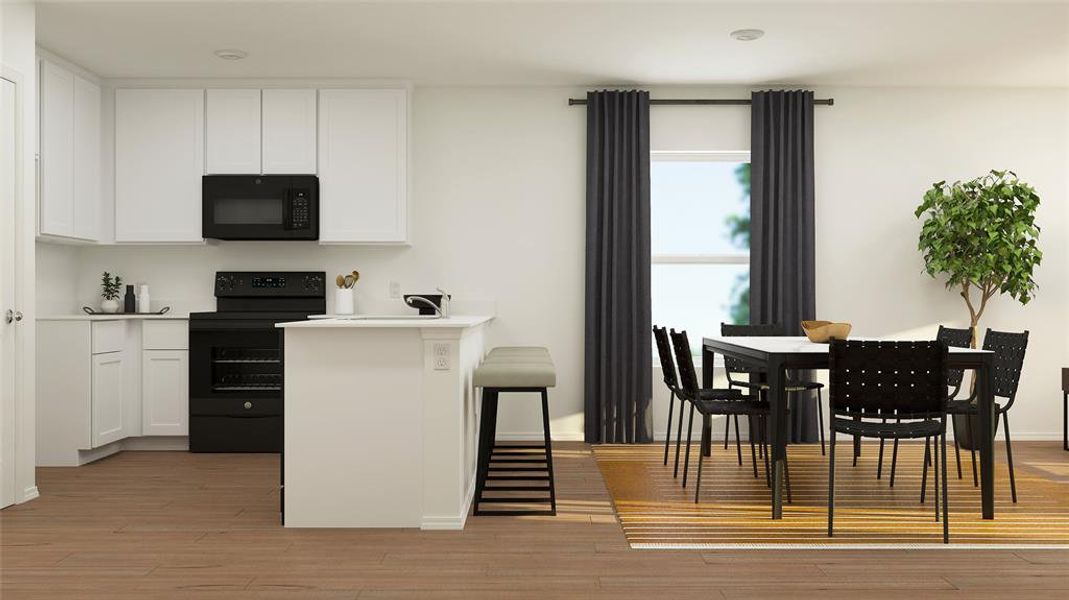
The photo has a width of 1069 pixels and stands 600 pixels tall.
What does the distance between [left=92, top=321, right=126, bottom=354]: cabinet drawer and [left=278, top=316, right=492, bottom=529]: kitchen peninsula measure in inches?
94.5

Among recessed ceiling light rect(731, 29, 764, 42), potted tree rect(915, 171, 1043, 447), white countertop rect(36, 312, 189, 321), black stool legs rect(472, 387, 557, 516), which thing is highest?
recessed ceiling light rect(731, 29, 764, 42)

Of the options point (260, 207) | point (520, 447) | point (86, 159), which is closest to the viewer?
point (520, 447)

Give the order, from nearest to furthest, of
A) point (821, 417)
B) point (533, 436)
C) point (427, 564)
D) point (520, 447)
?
1. point (427, 564)
2. point (520, 447)
3. point (821, 417)
4. point (533, 436)

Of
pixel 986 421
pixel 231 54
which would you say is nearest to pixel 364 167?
pixel 231 54

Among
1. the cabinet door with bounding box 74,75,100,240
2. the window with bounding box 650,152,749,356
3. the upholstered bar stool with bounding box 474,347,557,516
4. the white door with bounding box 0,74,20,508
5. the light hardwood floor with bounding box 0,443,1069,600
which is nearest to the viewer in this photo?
the light hardwood floor with bounding box 0,443,1069,600

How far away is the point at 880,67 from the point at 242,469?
4894 mm

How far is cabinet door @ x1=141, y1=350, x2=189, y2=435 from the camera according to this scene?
604 cm

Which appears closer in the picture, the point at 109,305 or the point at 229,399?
the point at 229,399

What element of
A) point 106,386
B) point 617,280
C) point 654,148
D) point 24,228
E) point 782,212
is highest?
point 654,148

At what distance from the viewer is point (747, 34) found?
5.16m

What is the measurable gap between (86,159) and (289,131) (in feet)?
4.43

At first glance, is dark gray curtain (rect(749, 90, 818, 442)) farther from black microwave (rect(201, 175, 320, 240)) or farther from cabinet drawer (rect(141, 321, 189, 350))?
cabinet drawer (rect(141, 321, 189, 350))

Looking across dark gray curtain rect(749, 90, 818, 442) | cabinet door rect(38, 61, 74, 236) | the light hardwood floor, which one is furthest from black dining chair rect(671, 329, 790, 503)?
cabinet door rect(38, 61, 74, 236)

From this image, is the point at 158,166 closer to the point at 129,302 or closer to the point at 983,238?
the point at 129,302
